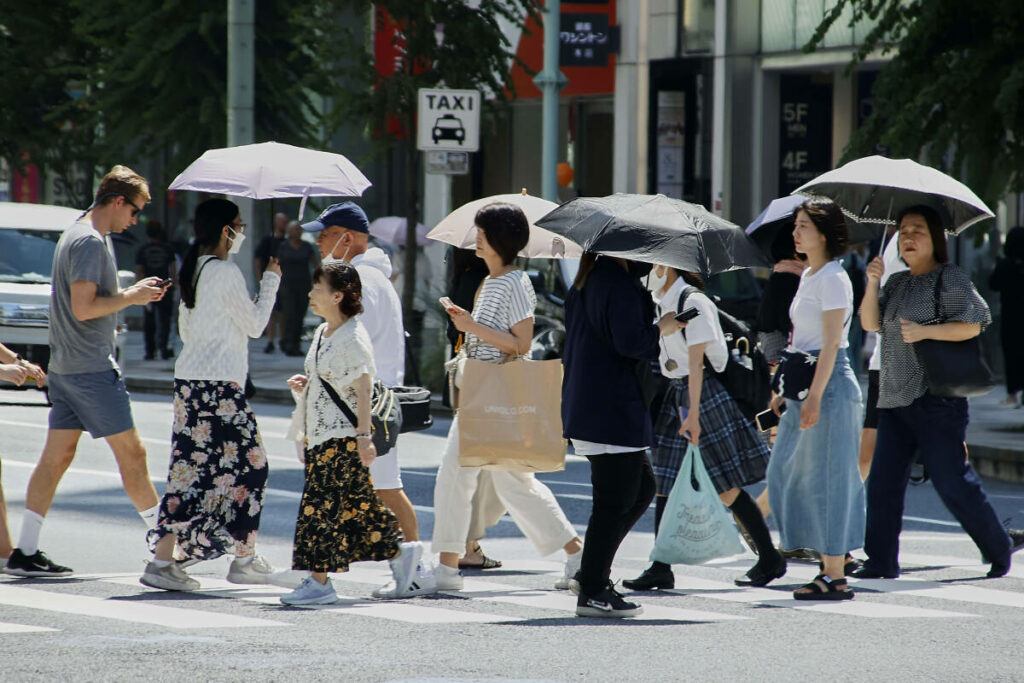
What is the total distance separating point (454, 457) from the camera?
26.5 feet

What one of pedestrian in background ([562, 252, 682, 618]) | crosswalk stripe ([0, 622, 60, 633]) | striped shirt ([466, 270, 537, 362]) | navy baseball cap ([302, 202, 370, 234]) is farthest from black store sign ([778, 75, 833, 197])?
crosswalk stripe ([0, 622, 60, 633])

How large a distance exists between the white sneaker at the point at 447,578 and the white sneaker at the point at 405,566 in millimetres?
249

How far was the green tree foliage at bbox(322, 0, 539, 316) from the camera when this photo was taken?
18719mm

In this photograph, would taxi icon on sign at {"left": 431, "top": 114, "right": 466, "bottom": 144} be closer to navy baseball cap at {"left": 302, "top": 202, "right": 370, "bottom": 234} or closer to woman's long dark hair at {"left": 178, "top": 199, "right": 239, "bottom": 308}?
navy baseball cap at {"left": 302, "top": 202, "right": 370, "bottom": 234}

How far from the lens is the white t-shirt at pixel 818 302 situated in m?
7.86

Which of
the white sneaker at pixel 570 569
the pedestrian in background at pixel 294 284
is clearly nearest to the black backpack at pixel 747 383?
the white sneaker at pixel 570 569

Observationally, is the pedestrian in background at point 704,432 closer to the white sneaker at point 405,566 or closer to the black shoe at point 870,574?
the black shoe at point 870,574

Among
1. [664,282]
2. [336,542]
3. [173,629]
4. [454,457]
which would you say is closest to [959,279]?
[664,282]

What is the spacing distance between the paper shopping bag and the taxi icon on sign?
964 cm

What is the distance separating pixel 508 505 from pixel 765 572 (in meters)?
1.29

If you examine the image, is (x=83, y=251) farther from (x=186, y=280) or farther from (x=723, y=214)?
(x=723, y=214)

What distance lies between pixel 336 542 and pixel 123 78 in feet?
51.0

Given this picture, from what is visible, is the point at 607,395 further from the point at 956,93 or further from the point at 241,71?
the point at 241,71

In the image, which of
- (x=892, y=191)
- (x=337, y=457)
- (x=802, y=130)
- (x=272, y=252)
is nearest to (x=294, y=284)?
(x=272, y=252)
